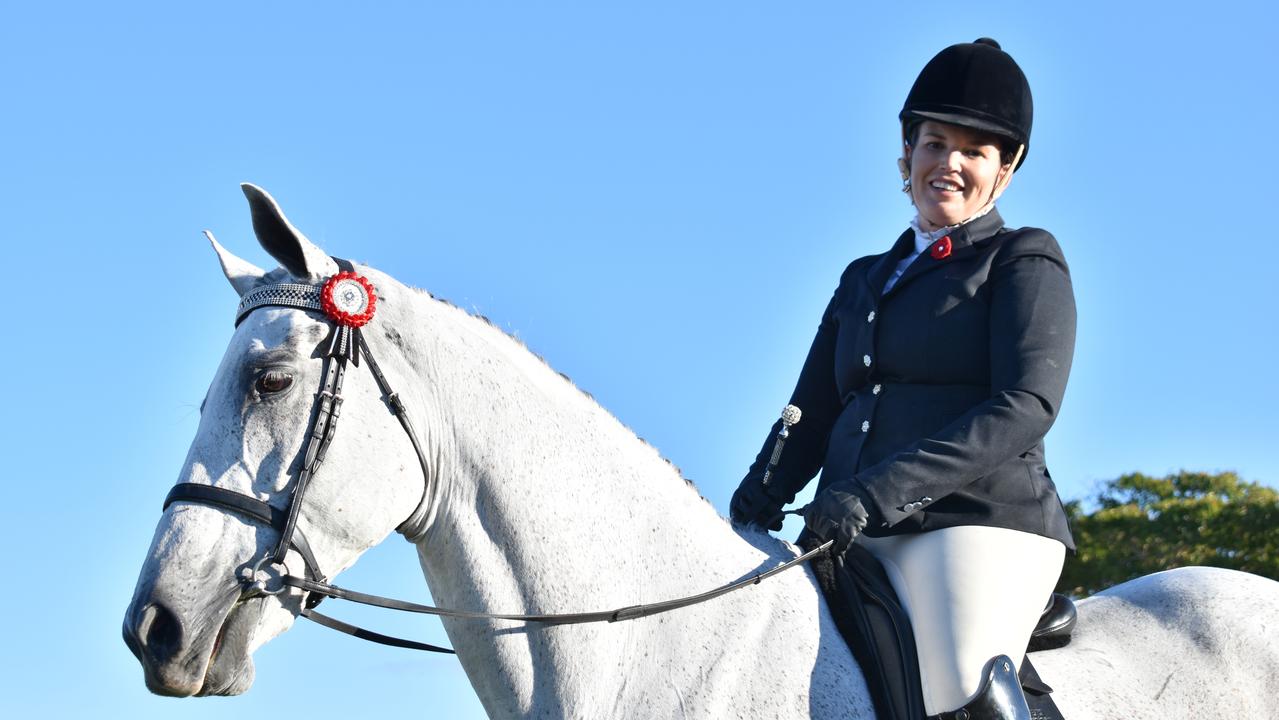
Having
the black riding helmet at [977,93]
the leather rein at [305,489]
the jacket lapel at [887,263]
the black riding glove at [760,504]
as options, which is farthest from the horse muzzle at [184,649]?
the black riding helmet at [977,93]

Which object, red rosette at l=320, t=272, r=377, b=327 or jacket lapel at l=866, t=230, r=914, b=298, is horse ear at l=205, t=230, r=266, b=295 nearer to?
red rosette at l=320, t=272, r=377, b=327

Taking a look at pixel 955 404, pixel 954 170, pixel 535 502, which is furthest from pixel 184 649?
pixel 954 170

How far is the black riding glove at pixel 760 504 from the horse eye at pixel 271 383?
5.89ft

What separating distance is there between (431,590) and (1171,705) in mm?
2555

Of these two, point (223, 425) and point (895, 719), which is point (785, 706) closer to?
point (895, 719)

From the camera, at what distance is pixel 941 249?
14.4 ft

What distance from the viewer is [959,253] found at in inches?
171

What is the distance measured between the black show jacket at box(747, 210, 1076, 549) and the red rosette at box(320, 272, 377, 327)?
62.2 inches

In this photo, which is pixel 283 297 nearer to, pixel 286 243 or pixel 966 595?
pixel 286 243

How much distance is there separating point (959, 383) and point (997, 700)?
1.03m

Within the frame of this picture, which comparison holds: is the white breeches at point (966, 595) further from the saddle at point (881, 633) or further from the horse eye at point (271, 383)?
the horse eye at point (271, 383)

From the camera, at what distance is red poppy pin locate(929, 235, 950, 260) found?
14.4ft

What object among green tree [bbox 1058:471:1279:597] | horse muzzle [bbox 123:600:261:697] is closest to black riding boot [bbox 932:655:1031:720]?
horse muzzle [bbox 123:600:261:697]

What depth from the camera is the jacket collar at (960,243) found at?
436cm
